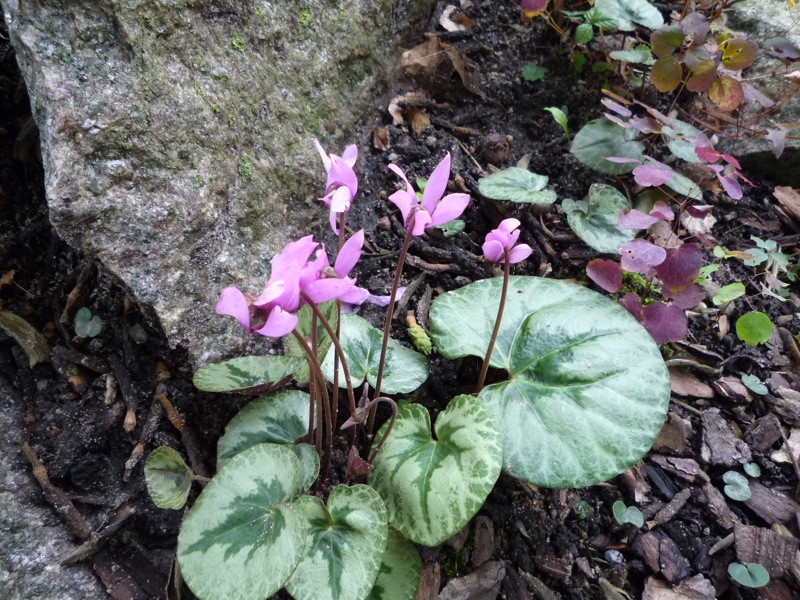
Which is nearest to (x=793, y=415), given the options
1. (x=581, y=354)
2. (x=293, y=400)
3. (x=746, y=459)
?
(x=746, y=459)

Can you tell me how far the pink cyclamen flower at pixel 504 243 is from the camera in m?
1.12

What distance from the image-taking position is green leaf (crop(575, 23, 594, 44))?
224 centimetres

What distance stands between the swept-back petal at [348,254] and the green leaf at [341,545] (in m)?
0.48

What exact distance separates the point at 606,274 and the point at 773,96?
1.43 metres

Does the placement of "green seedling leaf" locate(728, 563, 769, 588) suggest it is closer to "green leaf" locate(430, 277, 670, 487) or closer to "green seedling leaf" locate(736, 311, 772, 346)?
"green leaf" locate(430, 277, 670, 487)

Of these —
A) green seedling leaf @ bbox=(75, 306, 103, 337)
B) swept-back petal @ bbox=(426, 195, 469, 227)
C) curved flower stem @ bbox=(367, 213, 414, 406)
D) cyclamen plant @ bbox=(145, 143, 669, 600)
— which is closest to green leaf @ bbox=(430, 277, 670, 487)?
cyclamen plant @ bbox=(145, 143, 669, 600)

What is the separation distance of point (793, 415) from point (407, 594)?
4.56 ft

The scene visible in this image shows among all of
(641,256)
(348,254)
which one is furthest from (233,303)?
(641,256)

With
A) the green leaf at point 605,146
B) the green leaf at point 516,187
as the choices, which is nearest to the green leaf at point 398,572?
the green leaf at point 516,187

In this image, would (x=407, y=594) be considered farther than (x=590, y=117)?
No

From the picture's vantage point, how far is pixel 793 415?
1756mm

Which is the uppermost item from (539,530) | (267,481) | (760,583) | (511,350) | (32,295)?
(32,295)

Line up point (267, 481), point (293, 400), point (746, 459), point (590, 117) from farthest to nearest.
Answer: point (590, 117)
point (746, 459)
point (293, 400)
point (267, 481)

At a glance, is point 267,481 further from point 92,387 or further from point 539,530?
point 539,530
